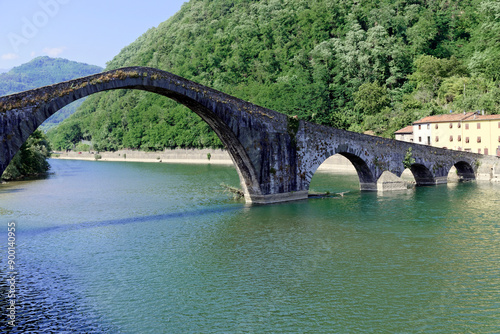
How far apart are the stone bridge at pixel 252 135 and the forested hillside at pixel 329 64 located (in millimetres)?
31935

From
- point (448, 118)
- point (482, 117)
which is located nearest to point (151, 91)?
point (482, 117)

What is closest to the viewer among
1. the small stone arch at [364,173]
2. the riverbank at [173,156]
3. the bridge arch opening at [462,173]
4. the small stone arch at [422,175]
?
the small stone arch at [364,173]

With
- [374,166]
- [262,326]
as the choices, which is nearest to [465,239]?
[262,326]

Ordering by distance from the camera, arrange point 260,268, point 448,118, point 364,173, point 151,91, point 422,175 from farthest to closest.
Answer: point 448,118 < point 422,175 < point 364,173 < point 151,91 < point 260,268

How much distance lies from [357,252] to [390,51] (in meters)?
78.5

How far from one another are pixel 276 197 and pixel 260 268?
47.1ft

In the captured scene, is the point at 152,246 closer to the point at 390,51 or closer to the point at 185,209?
the point at 185,209

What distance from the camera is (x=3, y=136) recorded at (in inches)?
789

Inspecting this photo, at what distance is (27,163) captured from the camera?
6222cm

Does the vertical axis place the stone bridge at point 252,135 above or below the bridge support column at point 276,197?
above

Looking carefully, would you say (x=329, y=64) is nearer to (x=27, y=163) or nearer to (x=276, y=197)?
(x=27, y=163)

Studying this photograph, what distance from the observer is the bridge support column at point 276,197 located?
32.0 m

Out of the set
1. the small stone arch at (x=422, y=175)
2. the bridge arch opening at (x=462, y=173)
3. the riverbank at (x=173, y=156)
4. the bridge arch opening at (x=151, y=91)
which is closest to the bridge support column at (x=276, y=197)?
the bridge arch opening at (x=151, y=91)

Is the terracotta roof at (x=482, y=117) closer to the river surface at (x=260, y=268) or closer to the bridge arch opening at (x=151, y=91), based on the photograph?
the river surface at (x=260, y=268)
